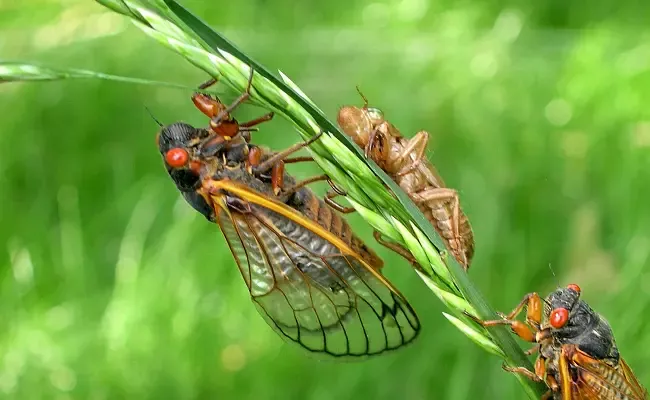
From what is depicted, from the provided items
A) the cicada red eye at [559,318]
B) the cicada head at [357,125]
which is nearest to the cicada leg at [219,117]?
the cicada head at [357,125]

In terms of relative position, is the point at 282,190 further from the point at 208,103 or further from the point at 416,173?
the point at 416,173

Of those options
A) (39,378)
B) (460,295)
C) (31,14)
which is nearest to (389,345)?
(460,295)

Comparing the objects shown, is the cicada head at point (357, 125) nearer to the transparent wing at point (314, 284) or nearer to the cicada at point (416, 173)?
the cicada at point (416, 173)

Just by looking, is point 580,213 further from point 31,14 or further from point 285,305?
point 31,14

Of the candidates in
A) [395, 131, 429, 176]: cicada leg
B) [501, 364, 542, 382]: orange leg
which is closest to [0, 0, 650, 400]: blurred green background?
[395, 131, 429, 176]: cicada leg

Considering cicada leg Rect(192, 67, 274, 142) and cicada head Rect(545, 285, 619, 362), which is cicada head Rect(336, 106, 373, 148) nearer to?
cicada leg Rect(192, 67, 274, 142)
